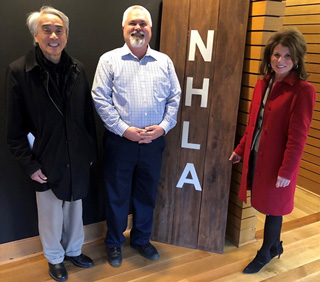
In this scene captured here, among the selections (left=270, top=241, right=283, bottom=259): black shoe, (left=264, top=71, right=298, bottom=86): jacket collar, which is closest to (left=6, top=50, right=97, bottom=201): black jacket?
(left=264, top=71, right=298, bottom=86): jacket collar

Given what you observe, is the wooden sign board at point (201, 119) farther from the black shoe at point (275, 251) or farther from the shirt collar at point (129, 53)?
the black shoe at point (275, 251)

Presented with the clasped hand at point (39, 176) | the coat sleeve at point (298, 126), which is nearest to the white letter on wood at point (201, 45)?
the coat sleeve at point (298, 126)

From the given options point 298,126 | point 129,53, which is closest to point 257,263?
point 298,126

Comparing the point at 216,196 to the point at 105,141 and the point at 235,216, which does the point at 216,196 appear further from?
the point at 105,141

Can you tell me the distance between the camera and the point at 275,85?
2184 millimetres

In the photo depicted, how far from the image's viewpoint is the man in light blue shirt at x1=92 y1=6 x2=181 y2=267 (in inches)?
87.9

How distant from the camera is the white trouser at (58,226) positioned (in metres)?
2.21

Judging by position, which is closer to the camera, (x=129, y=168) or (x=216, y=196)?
(x=129, y=168)

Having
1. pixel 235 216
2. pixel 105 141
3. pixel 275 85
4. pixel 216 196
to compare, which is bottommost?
pixel 235 216

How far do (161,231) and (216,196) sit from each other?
0.55m

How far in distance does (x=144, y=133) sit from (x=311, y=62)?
2478mm

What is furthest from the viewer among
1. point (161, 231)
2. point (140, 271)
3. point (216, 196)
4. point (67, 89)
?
point (161, 231)

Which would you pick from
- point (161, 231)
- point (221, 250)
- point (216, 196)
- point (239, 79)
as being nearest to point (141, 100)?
point (239, 79)

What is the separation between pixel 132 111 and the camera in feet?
7.41
